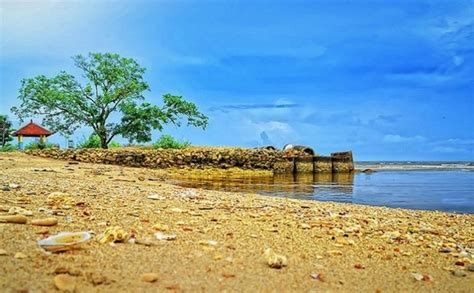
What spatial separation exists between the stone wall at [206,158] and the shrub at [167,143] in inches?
77.9

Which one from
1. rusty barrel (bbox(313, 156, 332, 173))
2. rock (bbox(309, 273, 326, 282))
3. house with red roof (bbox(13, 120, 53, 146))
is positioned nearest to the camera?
rock (bbox(309, 273, 326, 282))

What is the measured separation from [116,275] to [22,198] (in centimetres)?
387

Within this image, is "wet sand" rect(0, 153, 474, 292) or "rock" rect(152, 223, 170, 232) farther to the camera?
"rock" rect(152, 223, 170, 232)

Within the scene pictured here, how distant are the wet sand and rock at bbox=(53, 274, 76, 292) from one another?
0.04 metres

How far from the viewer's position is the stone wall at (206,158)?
85.0 ft

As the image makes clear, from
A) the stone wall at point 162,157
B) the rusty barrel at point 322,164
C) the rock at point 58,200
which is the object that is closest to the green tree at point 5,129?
the stone wall at point 162,157

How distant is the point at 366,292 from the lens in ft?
11.3

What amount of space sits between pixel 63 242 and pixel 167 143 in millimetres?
26399

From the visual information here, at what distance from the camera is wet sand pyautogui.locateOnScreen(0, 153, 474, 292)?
3.32 m

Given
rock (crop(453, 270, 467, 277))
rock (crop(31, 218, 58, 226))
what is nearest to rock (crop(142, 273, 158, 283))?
rock (crop(31, 218, 58, 226))

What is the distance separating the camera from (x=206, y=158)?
2698 cm

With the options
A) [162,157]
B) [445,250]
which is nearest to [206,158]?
[162,157]

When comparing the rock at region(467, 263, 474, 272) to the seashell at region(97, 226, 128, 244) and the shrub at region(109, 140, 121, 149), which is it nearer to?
the seashell at region(97, 226, 128, 244)

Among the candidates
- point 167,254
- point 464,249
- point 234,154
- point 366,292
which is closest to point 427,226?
point 464,249
